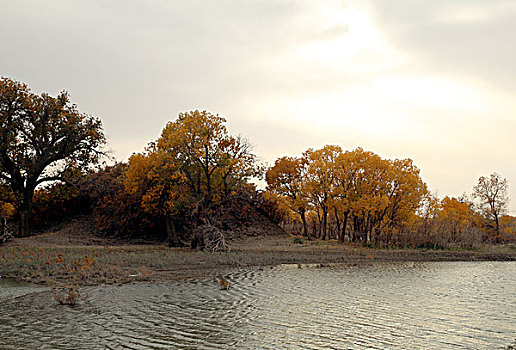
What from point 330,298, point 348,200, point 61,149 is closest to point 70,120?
point 61,149

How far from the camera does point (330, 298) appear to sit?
14.9 m

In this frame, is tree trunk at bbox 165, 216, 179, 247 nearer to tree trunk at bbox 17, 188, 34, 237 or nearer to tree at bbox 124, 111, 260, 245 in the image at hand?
tree at bbox 124, 111, 260, 245

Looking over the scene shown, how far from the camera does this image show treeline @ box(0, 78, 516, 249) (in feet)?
109

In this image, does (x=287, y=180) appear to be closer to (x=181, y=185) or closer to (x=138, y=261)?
(x=181, y=185)

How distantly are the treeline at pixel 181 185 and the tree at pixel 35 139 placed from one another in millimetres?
91

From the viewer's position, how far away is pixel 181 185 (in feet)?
121

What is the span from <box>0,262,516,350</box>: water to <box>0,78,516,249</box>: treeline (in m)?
15.7

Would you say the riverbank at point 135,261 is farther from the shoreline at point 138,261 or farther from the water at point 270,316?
A: the water at point 270,316

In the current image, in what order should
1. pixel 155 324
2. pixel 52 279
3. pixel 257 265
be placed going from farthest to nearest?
pixel 257 265 < pixel 52 279 < pixel 155 324

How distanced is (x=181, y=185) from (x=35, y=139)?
1481 cm

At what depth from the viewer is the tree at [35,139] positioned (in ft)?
125

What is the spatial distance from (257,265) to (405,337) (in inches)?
604

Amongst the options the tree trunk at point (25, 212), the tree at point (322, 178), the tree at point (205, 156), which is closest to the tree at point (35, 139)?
the tree trunk at point (25, 212)

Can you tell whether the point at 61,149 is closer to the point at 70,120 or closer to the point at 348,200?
the point at 70,120
